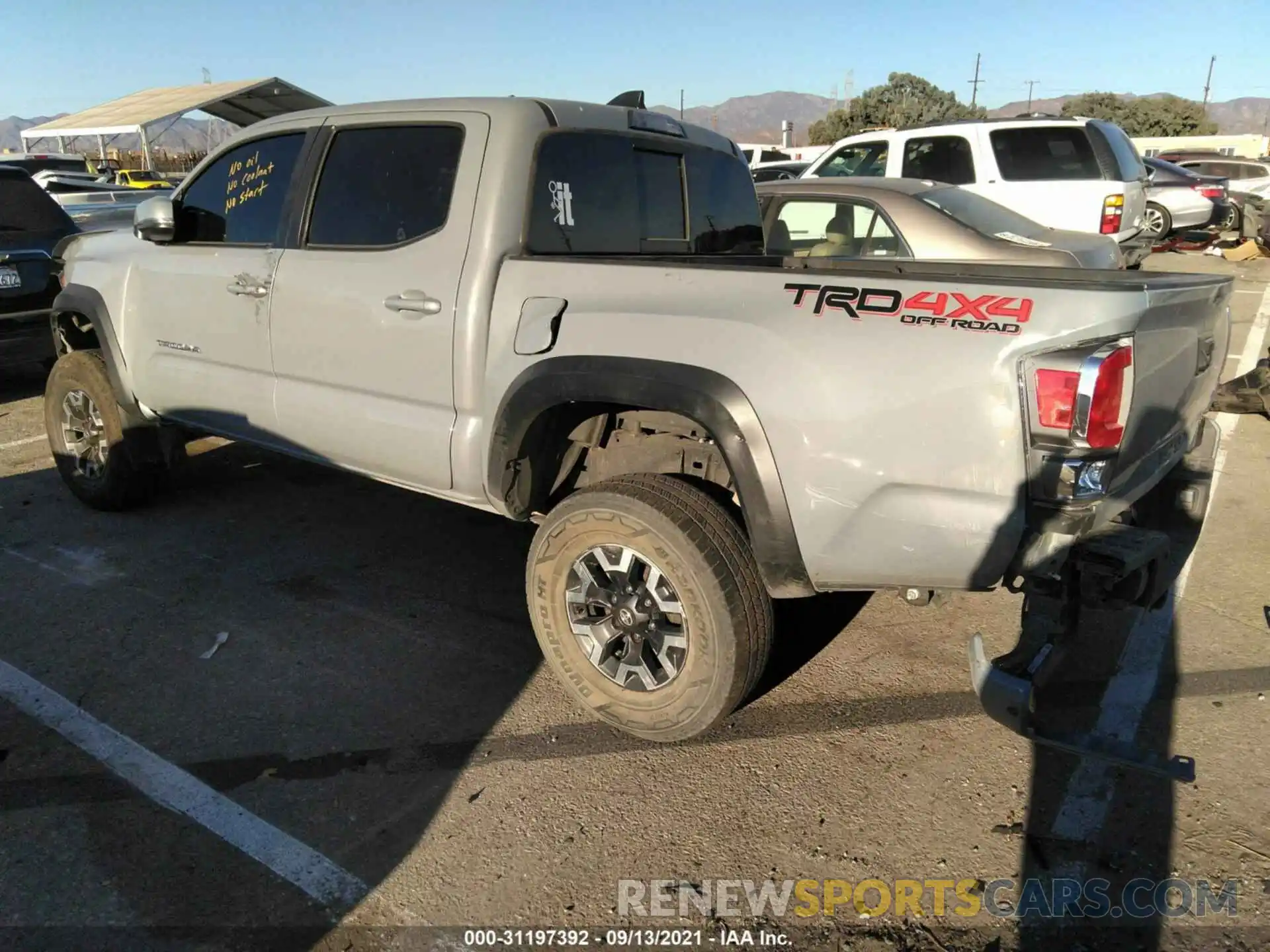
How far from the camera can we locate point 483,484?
341 centimetres

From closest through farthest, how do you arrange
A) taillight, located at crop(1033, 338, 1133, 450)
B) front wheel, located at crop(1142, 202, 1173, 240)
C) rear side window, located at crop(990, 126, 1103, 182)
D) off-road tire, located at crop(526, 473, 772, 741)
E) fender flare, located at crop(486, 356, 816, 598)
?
taillight, located at crop(1033, 338, 1133, 450) < fender flare, located at crop(486, 356, 816, 598) < off-road tire, located at crop(526, 473, 772, 741) < rear side window, located at crop(990, 126, 1103, 182) < front wheel, located at crop(1142, 202, 1173, 240)

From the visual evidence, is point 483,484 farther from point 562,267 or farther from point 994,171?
point 994,171

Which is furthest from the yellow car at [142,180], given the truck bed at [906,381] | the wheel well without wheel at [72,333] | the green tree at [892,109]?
the green tree at [892,109]

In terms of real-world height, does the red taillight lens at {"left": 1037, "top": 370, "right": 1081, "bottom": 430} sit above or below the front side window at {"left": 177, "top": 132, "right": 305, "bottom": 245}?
below

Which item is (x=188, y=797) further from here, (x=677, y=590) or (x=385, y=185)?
(x=385, y=185)

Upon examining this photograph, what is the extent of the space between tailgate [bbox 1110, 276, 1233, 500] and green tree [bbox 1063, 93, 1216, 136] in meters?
64.0

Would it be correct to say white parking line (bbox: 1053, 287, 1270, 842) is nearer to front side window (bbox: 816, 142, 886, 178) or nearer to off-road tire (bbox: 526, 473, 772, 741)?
off-road tire (bbox: 526, 473, 772, 741)

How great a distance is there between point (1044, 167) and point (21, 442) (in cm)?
961

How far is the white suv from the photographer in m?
9.44

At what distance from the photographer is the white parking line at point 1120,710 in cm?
278

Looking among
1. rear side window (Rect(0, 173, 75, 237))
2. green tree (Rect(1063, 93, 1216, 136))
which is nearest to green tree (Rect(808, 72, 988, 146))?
green tree (Rect(1063, 93, 1216, 136))

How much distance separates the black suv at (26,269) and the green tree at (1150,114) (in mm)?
62928

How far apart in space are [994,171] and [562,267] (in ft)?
26.6

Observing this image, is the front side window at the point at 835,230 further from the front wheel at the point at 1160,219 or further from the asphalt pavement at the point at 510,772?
the front wheel at the point at 1160,219
